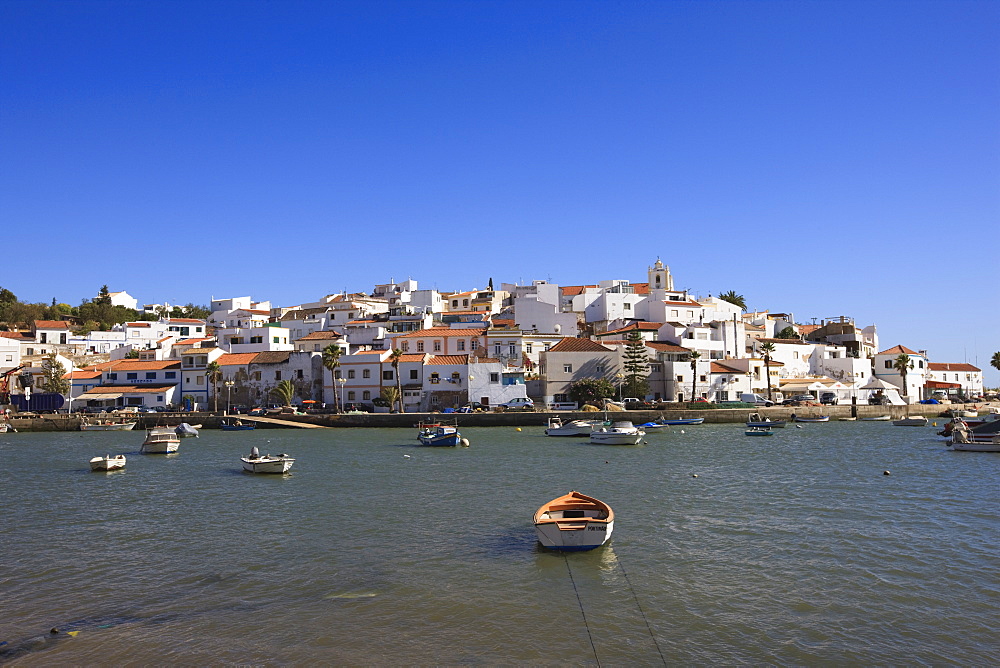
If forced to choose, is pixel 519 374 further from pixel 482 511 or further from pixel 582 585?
pixel 582 585

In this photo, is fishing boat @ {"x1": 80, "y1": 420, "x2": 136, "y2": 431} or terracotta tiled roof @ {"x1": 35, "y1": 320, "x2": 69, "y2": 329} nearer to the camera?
fishing boat @ {"x1": 80, "y1": 420, "x2": 136, "y2": 431}

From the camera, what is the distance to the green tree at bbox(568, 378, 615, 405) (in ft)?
236

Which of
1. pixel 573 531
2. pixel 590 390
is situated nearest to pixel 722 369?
pixel 590 390

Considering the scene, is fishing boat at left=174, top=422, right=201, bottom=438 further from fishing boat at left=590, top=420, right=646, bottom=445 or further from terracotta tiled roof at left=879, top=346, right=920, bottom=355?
terracotta tiled roof at left=879, top=346, right=920, bottom=355

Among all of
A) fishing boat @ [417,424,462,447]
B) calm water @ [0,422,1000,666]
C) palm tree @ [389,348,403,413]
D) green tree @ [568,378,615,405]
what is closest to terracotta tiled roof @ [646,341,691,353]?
green tree @ [568,378,615,405]

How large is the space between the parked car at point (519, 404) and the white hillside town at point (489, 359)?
1.62 ft

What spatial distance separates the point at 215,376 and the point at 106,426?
506 inches

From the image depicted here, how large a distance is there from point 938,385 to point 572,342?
5699 cm

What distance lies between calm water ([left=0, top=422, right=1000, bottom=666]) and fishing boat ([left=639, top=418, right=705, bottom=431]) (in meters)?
26.4

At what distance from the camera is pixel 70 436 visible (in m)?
63.9

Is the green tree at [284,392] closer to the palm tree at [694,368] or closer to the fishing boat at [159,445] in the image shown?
the fishing boat at [159,445]

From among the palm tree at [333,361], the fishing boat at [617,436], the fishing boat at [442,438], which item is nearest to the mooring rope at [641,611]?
the fishing boat at [617,436]

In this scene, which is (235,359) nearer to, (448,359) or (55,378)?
(55,378)

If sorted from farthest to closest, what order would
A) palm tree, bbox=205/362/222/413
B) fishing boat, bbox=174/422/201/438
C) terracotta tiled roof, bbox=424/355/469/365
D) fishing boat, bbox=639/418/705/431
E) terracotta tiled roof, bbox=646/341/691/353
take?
1. palm tree, bbox=205/362/222/413
2. terracotta tiled roof, bbox=646/341/691/353
3. terracotta tiled roof, bbox=424/355/469/365
4. fishing boat, bbox=174/422/201/438
5. fishing boat, bbox=639/418/705/431
